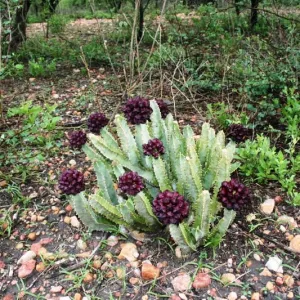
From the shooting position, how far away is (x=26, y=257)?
7.64 ft

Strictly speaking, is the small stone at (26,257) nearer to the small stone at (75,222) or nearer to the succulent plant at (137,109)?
the small stone at (75,222)

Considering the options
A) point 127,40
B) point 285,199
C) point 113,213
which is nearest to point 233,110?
point 285,199

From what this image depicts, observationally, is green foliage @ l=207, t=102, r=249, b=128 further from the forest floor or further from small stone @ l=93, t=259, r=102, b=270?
small stone @ l=93, t=259, r=102, b=270

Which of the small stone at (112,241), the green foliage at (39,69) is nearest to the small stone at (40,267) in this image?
the small stone at (112,241)

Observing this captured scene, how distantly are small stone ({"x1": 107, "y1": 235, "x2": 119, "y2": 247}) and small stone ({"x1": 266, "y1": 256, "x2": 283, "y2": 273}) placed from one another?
86cm

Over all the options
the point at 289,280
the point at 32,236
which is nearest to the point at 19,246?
the point at 32,236

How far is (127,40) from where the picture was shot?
6293 mm

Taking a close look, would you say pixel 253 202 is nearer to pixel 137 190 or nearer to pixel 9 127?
pixel 137 190

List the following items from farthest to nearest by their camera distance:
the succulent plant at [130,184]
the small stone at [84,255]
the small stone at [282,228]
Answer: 1. the small stone at [282,228]
2. the small stone at [84,255]
3. the succulent plant at [130,184]

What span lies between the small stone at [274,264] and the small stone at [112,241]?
0.86 metres

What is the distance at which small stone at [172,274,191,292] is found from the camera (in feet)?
6.81

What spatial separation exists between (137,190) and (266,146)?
115 centimetres

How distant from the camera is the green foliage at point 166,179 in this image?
6.94ft

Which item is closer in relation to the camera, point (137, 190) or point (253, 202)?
point (137, 190)
